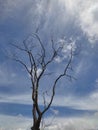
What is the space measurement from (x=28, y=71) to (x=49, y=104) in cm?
394

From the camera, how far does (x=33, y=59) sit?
26172 mm

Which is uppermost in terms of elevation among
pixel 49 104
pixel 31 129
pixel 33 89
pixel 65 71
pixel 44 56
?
pixel 44 56

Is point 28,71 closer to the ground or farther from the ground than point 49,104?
farther from the ground

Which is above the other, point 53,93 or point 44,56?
point 44,56

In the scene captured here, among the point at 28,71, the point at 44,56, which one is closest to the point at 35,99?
the point at 28,71

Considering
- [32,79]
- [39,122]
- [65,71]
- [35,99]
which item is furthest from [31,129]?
[65,71]

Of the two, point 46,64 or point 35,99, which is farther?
point 46,64

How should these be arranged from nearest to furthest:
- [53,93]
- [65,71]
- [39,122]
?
[39,122] → [53,93] → [65,71]

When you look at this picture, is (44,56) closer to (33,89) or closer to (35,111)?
(33,89)

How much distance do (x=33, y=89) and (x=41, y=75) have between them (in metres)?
1.46

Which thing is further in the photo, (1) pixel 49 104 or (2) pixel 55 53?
(2) pixel 55 53

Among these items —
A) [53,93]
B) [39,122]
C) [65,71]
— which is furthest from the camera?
[65,71]

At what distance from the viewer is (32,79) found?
993 inches

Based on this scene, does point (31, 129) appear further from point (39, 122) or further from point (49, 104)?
point (49, 104)
